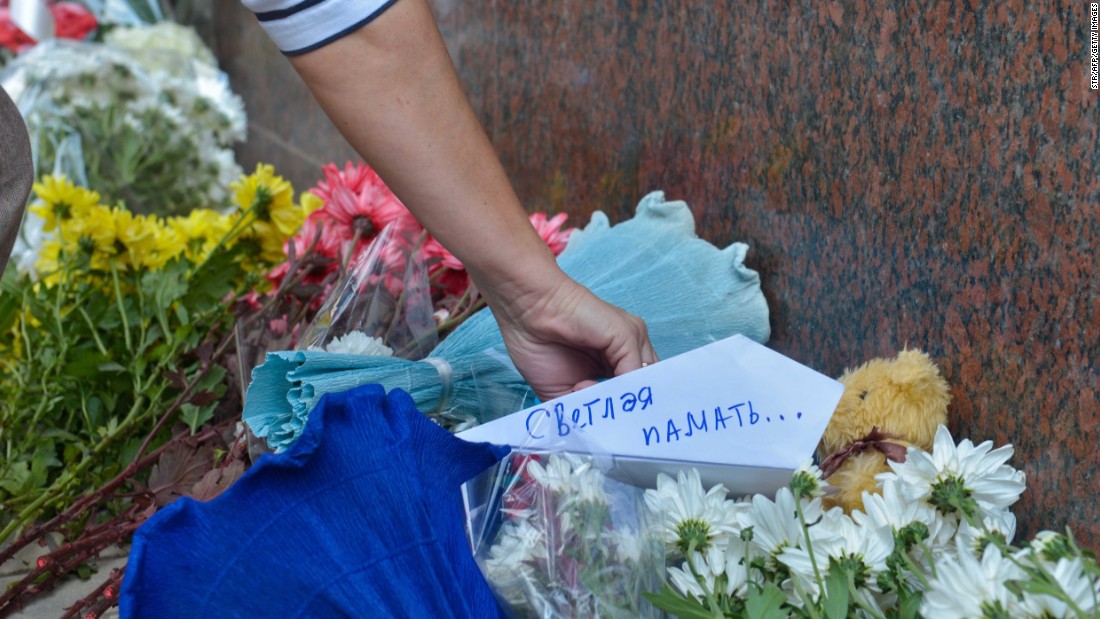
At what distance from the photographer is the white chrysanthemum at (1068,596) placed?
77 cm

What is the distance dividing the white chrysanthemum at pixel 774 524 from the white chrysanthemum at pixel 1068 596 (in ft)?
0.79

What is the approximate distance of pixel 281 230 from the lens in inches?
83.7

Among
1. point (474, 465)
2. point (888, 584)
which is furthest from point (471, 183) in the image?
point (888, 584)

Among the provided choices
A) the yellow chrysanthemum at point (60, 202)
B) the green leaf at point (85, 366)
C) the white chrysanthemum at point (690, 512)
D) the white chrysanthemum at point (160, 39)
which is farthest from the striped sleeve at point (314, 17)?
the white chrysanthemum at point (160, 39)

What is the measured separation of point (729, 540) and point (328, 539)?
1.23ft

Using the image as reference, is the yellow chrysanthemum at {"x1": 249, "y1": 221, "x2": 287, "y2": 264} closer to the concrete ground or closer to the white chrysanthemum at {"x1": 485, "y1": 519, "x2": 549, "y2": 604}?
the concrete ground

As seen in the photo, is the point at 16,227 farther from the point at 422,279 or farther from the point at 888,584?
the point at 888,584

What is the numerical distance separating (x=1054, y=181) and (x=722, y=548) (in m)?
0.55

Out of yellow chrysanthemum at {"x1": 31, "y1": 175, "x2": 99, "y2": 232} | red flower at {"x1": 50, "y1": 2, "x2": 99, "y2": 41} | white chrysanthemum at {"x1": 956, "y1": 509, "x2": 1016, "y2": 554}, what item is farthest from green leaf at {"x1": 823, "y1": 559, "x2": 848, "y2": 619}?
red flower at {"x1": 50, "y1": 2, "x2": 99, "y2": 41}

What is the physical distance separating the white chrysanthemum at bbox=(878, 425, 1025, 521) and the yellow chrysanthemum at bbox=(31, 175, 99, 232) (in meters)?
1.73

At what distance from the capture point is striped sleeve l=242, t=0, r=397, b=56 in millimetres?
1121

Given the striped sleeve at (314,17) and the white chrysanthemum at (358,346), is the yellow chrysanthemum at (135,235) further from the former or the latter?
the striped sleeve at (314,17)

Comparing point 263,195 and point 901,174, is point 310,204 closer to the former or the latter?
point 263,195

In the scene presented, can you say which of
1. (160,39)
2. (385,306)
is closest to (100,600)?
(385,306)
